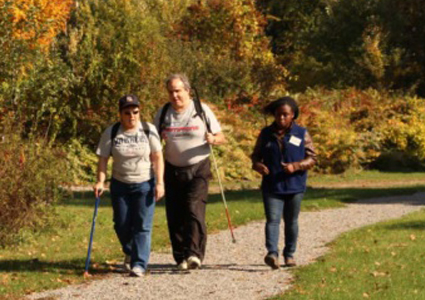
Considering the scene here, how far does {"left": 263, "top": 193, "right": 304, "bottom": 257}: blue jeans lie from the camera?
35.1 ft

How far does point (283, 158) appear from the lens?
35.4 ft

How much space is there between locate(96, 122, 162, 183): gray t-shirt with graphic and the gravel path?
3.48ft

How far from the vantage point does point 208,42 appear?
4466cm

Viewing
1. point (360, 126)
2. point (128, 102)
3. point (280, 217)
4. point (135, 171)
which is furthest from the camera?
point (360, 126)

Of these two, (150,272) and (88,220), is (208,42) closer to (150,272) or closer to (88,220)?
(88,220)

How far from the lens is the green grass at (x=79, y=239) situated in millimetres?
10539

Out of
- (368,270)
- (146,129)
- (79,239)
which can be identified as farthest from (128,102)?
(79,239)

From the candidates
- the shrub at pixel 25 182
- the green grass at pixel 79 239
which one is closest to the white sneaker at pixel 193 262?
the green grass at pixel 79 239

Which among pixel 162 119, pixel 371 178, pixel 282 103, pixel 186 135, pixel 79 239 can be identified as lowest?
pixel 371 178

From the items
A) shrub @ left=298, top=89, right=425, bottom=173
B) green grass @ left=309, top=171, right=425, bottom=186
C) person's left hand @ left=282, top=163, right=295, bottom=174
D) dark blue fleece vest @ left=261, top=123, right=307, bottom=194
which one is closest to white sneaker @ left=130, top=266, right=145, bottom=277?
dark blue fleece vest @ left=261, top=123, right=307, bottom=194

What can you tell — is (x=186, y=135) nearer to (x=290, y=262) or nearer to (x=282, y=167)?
(x=282, y=167)

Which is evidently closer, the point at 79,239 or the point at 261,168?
the point at 261,168

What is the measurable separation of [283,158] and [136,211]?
1654mm

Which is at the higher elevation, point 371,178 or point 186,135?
point 186,135
